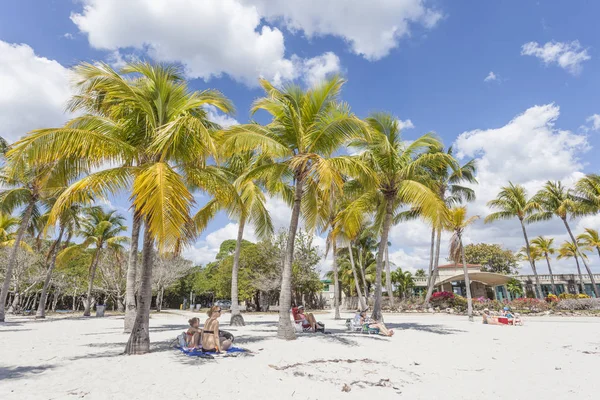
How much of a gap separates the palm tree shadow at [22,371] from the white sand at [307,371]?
2cm

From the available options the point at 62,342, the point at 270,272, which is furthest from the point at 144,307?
the point at 270,272

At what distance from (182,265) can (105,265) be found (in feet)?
24.6

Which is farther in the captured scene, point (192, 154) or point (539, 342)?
point (539, 342)

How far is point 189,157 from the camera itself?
8234mm

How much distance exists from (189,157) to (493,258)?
168ft

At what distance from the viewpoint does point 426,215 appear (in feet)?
37.4

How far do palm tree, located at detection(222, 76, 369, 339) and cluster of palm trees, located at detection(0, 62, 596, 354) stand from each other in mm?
31

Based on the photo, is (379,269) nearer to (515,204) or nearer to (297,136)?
(297,136)

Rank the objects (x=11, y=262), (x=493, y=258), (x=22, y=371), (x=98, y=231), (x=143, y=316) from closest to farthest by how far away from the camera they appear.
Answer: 1. (x=22, y=371)
2. (x=143, y=316)
3. (x=11, y=262)
4. (x=98, y=231)
5. (x=493, y=258)

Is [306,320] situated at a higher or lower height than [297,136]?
lower

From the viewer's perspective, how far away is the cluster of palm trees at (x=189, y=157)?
6.59 metres

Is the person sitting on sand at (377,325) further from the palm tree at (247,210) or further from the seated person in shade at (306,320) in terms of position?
the palm tree at (247,210)

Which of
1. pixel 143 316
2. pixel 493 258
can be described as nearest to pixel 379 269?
pixel 143 316

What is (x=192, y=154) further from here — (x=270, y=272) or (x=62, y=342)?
(x=270, y=272)
